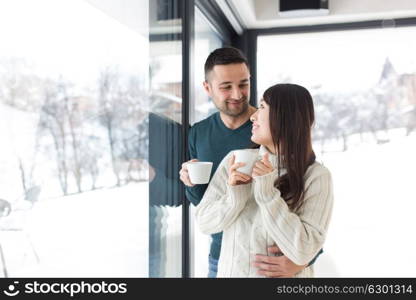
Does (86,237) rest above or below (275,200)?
below

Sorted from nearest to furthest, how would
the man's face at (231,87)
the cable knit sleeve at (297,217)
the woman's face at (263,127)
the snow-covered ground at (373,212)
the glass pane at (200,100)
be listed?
1. the cable knit sleeve at (297,217)
2. the woman's face at (263,127)
3. the man's face at (231,87)
4. the glass pane at (200,100)
5. the snow-covered ground at (373,212)

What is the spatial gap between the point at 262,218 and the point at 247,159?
15 centimetres

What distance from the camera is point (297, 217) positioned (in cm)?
118

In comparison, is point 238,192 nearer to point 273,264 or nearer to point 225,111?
point 273,264

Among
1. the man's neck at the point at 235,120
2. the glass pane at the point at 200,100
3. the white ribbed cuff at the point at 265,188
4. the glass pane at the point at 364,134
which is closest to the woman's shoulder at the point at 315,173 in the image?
the white ribbed cuff at the point at 265,188

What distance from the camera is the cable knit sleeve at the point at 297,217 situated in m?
1.17

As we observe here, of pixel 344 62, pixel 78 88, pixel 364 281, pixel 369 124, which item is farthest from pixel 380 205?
pixel 78 88

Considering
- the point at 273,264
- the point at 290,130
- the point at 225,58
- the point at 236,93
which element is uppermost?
the point at 225,58

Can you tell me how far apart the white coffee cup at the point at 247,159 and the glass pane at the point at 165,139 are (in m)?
0.53

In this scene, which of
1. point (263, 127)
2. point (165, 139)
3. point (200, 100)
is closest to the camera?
point (263, 127)

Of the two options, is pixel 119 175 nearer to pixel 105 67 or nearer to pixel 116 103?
pixel 116 103

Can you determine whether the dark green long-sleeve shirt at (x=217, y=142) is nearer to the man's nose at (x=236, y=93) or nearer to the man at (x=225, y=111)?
the man at (x=225, y=111)

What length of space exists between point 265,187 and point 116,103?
20.3 inches

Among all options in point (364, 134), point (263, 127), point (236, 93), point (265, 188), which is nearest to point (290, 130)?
point (263, 127)
